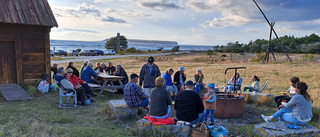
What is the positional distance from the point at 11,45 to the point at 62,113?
14.9ft

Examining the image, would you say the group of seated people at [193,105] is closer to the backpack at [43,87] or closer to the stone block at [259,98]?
the stone block at [259,98]

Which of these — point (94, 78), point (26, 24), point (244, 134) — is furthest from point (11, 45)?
point (244, 134)

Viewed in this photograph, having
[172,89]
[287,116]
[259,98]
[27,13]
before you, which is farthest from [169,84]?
[27,13]

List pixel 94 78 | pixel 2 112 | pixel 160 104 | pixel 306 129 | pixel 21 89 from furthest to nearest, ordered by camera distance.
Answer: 1. pixel 94 78
2. pixel 21 89
3. pixel 2 112
4. pixel 160 104
5. pixel 306 129

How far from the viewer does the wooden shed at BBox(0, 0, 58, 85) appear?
9242 millimetres

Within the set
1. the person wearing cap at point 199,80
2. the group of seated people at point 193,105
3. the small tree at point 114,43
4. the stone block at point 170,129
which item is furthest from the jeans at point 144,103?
the small tree at point 114,43

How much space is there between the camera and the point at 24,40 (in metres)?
9.68

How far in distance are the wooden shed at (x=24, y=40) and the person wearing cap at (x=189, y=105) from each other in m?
7.11

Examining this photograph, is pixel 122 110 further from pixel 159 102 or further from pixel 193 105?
pixel 193 105

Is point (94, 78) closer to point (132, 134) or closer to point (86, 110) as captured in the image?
point (86, 110)

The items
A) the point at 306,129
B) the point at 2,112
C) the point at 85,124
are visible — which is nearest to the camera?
the point at 306,129

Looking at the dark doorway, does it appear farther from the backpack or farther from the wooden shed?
the backpack

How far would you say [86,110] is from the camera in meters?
7.20

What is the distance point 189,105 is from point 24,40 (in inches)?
311
